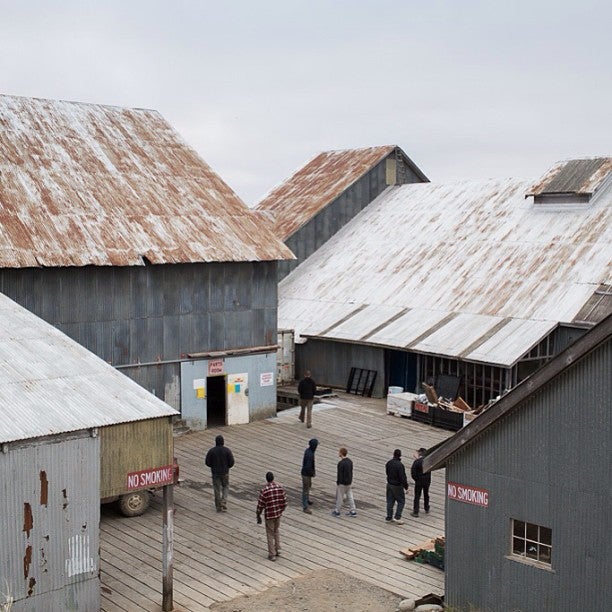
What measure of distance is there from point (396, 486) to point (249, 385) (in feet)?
37.4

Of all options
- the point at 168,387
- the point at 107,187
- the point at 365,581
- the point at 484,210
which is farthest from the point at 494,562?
the point at 484,210

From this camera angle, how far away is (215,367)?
101 feet

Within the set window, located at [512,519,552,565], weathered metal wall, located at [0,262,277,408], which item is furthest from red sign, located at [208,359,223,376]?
window, located at [512,519,552,565]

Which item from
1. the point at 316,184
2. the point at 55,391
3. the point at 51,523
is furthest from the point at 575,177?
the point at 51,523

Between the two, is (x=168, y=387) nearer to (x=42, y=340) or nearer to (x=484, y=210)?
(x=42, y=340)

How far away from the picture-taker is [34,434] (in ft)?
47.6

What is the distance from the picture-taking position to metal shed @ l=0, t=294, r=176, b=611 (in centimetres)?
1446

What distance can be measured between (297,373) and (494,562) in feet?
74.1

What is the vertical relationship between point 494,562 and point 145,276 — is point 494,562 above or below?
below

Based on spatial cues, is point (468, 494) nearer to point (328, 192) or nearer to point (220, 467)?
point (220, 467)

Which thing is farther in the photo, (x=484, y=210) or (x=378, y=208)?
(x=378, y=208)

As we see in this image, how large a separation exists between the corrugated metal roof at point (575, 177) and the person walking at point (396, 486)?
1869 centimetres

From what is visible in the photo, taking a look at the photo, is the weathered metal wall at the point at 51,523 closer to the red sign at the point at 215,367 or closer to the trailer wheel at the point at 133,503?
the trailer wheel at the point at 133,503

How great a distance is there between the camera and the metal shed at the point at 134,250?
27.4 m
